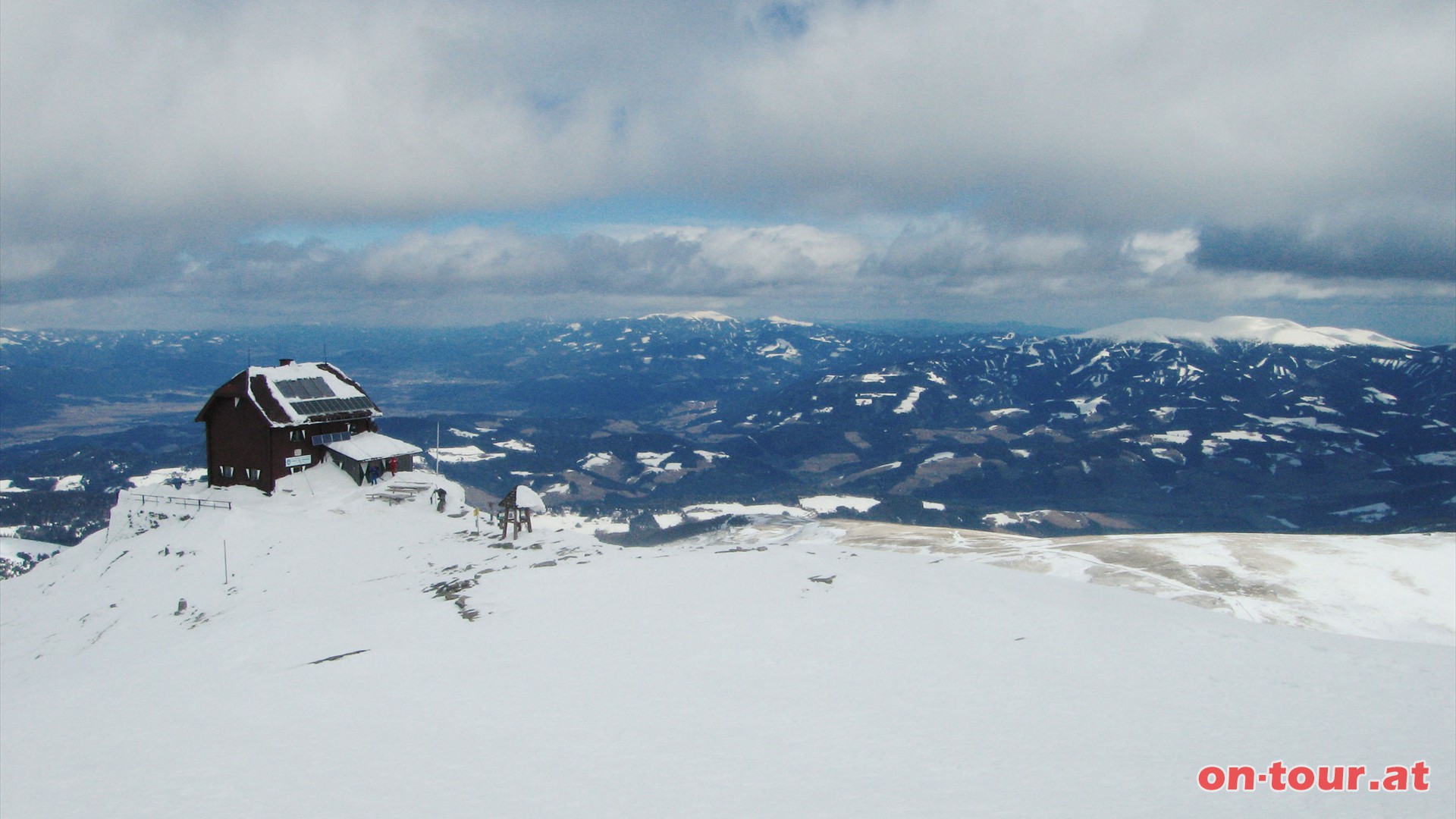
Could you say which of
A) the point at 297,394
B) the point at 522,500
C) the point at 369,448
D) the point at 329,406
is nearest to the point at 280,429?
the point at 297,394

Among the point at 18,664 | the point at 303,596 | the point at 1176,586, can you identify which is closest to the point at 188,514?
the point at 18,664

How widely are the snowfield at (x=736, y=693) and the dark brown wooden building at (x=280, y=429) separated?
903 inches

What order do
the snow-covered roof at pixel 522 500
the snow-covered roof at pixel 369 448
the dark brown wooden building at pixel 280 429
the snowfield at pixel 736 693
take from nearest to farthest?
1. the snowfield at pixel 736 693
2. the snow-covered roof at pixel 522 500
3. the dark brown wooden building at pixel 280 429
4. the snow-covered roof at pixel 369 448

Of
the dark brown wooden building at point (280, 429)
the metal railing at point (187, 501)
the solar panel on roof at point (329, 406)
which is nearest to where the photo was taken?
the metal railing at point (187, 501)

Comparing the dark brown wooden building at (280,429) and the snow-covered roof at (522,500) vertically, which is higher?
the dark brown wooden building at (280,429)

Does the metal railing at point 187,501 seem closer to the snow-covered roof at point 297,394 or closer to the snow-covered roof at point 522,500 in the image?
the snow-covered roof at point 297,394

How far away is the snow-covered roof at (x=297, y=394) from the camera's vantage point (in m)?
58.4

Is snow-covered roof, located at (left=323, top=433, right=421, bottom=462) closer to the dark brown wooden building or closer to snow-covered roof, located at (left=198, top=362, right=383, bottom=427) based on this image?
the dark brown wooden building

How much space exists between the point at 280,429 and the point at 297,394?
4382 mm

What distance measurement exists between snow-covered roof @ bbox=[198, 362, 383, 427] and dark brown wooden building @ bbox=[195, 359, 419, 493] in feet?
0.22

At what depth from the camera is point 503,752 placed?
49.0 ft

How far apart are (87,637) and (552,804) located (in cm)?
3853

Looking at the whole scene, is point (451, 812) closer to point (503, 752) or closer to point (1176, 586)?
point (503, 752)

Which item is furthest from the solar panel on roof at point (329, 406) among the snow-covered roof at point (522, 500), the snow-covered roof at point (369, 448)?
the snow-covered roof at point (522, 500)
